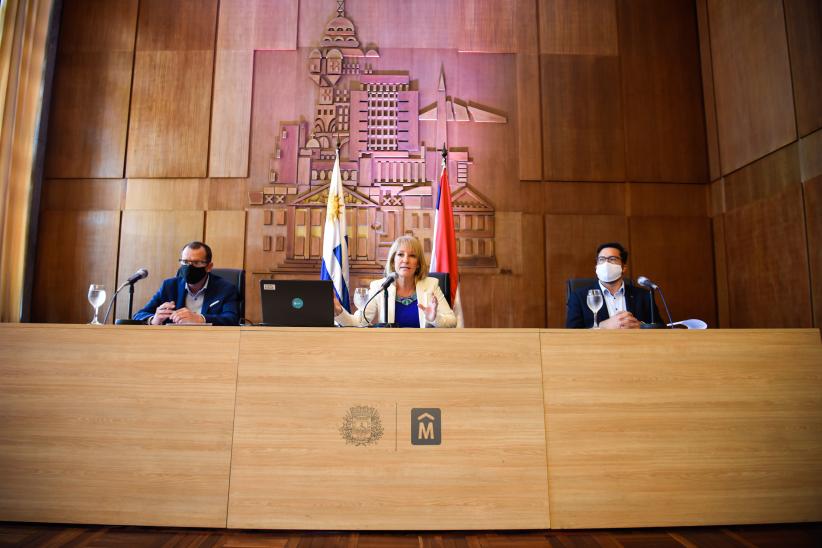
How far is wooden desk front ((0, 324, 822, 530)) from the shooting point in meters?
1.88

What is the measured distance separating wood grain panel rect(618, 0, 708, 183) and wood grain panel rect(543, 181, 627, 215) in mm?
213

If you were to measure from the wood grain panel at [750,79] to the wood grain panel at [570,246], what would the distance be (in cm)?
99

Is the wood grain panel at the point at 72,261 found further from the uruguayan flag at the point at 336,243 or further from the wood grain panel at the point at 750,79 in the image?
the wood grain panel at the point at 750,79

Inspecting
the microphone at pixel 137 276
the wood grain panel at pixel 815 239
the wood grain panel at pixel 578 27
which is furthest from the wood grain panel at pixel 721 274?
the microphone at pixel 137 276

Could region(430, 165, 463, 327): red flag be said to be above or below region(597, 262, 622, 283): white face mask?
above

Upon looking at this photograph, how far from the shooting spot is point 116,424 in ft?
6.36

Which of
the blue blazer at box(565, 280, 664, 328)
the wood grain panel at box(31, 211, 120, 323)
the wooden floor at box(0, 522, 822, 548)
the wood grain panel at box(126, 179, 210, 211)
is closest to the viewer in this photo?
the wooden floor at box(0, 522, 822, 548)

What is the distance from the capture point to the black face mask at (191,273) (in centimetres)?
298

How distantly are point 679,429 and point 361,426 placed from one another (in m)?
1.21

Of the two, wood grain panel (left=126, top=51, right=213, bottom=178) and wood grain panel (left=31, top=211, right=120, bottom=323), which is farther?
wood grain panel (left=126, top=51, right=213, bottom=178)

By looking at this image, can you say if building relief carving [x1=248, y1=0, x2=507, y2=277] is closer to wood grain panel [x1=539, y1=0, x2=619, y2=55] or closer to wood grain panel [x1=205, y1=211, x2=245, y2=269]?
wood grain panel [x1=205, y1=211, x2=245, y2=269]

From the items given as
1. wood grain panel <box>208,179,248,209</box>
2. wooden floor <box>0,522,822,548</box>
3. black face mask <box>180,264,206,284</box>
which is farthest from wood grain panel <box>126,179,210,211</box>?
wooden floor <box>0,522,822,548</box>

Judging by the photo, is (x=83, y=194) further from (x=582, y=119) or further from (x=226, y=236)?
(x=582, y=119)

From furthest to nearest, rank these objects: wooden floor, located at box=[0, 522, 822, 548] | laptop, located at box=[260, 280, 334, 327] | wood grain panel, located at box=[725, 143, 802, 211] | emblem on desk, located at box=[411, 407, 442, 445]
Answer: wood grain panel, located at box=[725, 143, 802, 211], laptop, located at box=[260, 280, 334, 327], emblem on desk, located at box=[411, 407, 442, 445], wooden floor, located at box=[0, 522, 822, 548]
